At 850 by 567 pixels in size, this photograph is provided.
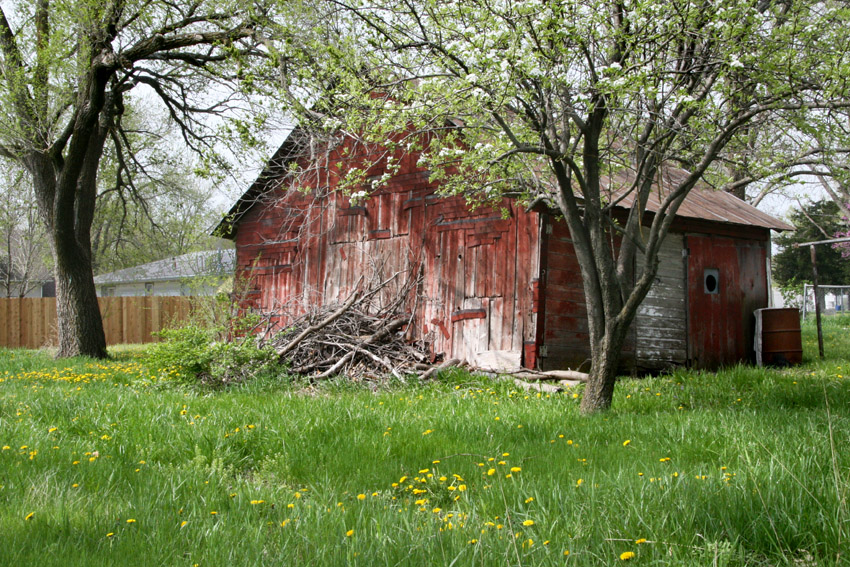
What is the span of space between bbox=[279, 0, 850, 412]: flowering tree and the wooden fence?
17.4 meters

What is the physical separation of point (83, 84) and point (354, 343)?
8.35 m

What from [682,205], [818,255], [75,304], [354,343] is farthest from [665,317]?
[818,255]

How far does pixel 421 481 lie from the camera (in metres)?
4.04

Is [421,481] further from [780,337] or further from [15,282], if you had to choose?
[15,282]

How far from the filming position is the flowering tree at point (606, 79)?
5855 millimetres

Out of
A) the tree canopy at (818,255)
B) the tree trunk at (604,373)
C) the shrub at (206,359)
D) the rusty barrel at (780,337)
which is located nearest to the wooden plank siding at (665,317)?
the rusty barrel at (780,337)

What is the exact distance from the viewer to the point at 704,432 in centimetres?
519

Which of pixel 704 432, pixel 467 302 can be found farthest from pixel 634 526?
pixel 467 302

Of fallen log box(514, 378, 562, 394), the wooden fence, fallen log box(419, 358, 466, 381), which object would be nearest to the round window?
fallen log box(419, 358, 466, 381)

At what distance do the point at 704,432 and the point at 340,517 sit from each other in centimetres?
326

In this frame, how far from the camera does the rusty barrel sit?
43.5 ft

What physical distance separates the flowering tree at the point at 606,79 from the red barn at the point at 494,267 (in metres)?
2.77

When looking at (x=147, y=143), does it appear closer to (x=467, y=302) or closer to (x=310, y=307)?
(x=310, y=307)

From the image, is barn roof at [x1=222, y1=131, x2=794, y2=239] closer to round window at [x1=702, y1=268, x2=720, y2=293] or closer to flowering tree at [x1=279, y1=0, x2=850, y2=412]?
round window at [x1=702, y1=268, x2=720, y2=293]
